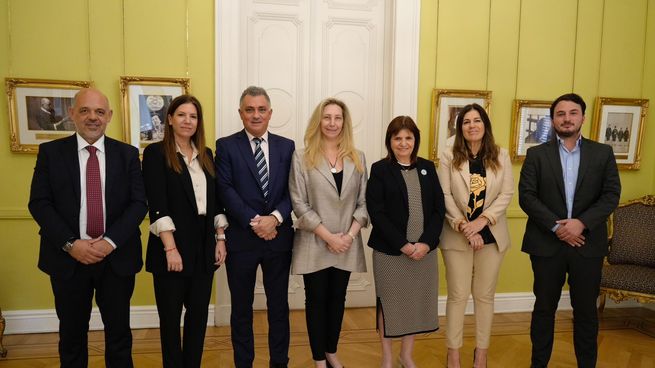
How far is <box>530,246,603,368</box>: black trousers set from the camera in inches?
112

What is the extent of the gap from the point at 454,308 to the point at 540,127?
2.19 metres

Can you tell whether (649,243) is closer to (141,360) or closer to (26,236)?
(141,360)

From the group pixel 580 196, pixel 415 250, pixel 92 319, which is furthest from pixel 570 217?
pixel 92 319

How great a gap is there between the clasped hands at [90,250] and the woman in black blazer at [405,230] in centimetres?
145

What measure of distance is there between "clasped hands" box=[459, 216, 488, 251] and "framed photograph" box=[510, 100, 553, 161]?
168 centimetres

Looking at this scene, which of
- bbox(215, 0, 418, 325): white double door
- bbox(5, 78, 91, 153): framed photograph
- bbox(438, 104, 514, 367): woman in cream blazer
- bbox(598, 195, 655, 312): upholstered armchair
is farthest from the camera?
bbox(215, 0, 418, 325): white double door

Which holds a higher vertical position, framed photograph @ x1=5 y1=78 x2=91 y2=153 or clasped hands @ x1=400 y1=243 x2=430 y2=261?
framed photograph @ x1=5 y1=78 x2=91 y2=153

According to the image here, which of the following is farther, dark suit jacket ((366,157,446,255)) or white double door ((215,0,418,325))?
white double door ((215,0,418,325))

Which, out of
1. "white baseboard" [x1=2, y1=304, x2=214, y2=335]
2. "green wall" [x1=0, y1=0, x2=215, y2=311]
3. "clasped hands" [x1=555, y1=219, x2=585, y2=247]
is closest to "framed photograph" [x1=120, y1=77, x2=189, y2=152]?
"green wall" [x1=0, y1=0, x2=215, y2=311]

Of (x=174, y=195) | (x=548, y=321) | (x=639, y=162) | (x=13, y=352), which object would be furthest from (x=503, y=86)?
(x=13, y=352)

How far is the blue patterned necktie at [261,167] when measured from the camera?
280 cm

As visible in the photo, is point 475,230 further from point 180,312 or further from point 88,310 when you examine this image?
point 88,310

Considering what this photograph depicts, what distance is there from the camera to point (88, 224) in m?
2.41

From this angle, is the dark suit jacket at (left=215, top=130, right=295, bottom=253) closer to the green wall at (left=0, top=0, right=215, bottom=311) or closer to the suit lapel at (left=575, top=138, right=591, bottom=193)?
the green wall at (left=0, top=0, right=215, bottom=311)
